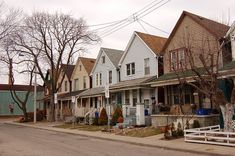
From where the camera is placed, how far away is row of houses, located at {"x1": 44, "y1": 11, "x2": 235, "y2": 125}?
24.6 m

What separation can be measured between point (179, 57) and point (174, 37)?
1890mm

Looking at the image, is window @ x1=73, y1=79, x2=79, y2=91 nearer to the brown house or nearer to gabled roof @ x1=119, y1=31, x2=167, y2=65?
gabled roof @ x1=119, y1=31, x2=167, y2=65

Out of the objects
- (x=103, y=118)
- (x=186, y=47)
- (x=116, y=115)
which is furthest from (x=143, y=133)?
(x=103, y=118)

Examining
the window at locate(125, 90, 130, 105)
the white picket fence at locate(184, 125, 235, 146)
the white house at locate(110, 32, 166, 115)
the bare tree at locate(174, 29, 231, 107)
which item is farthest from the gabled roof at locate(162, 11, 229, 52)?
the white picket fence at locate(184, 125, 235, 146)

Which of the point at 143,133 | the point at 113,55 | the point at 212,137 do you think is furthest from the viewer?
the point at 113,55

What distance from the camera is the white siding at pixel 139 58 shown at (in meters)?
31.0

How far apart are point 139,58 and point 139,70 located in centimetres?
118

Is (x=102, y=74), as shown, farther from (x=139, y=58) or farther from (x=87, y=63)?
(x=139, y=58)

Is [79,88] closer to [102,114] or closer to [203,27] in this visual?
[102,114]

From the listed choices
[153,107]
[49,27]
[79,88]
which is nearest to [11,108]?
[79,88]

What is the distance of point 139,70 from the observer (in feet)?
107

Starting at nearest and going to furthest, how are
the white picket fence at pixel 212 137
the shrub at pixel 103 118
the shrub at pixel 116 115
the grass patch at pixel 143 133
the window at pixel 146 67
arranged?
the white picket fence at pixel 212 137 → the grass patch at pixel 143 133 → the shrub at pixel 116 115 → the shrub at pixel 103 118 → the window at pixel 146 67

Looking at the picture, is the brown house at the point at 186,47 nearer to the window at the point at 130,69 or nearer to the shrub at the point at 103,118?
the window at the point at 130,69

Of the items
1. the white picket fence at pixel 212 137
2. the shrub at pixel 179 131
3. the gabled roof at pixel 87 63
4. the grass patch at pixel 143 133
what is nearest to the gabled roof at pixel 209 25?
the shrub at pixel 179 131
